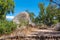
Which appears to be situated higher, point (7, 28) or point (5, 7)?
point (5, 7)

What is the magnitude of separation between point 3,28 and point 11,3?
5.48 m

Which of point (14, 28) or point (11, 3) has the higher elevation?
point (11, 3)

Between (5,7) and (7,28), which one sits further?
(5,7)

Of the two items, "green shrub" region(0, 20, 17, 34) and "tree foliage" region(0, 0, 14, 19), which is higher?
"tree foliage" region(0, 0, 14, 19)

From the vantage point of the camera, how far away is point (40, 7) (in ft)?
89.1

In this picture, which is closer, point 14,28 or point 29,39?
point 29,39

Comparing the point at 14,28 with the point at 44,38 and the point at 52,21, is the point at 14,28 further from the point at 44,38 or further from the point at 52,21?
the point at 52,21

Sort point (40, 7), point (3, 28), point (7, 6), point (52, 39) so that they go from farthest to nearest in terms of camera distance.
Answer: point (40, 7), point (7, 6), point (3, 28), point (52, 39)

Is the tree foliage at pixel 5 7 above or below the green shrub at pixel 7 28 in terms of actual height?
above

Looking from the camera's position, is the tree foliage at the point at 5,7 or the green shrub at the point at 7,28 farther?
the tree foliage at the point at 5,7

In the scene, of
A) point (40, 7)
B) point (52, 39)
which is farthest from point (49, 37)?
point (40, 7)

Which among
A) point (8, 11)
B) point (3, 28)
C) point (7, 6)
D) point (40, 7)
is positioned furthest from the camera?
point (40, 7)

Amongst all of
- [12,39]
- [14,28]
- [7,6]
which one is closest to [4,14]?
[7,6]

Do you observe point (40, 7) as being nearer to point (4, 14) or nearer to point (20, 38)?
point (4, 14)
